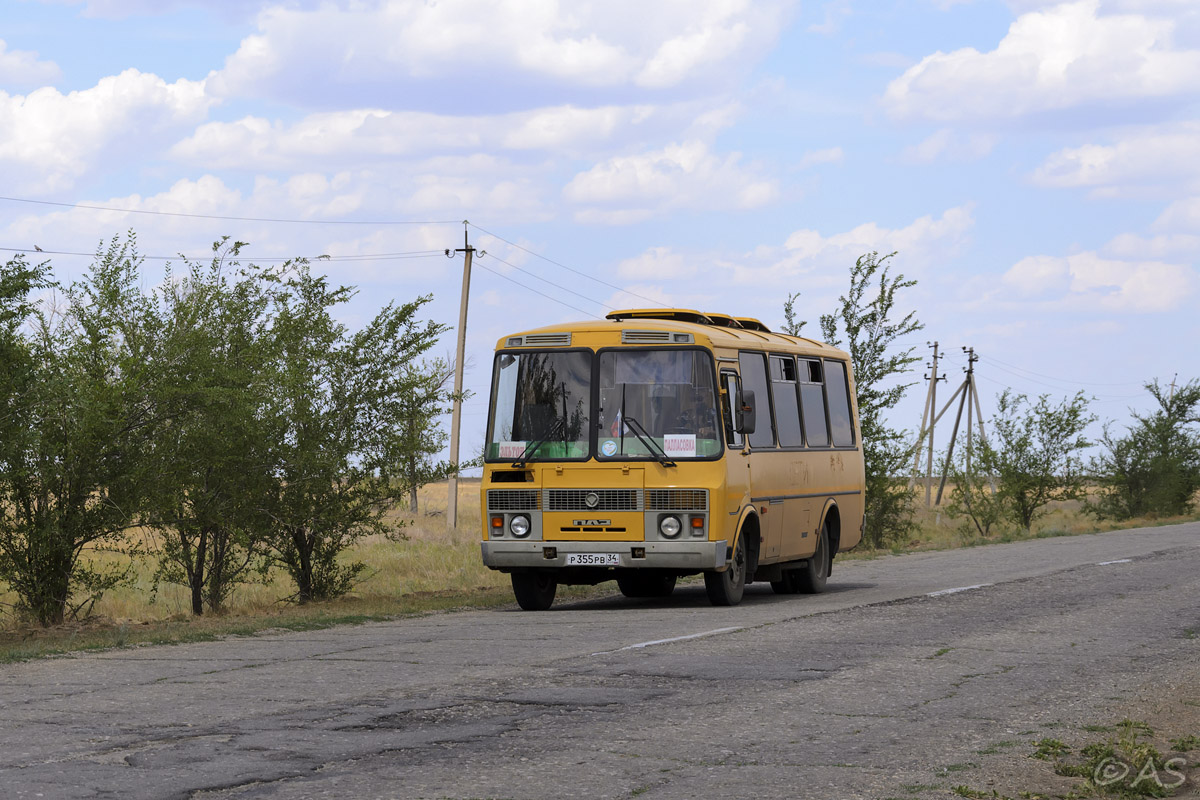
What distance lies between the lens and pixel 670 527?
1571cm

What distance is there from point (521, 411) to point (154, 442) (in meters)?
4.07

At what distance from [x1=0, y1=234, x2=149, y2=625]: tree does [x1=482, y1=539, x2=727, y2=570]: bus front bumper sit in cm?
409

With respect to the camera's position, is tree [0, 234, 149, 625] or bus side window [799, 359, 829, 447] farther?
bus side window [799, 359, 829, 447]

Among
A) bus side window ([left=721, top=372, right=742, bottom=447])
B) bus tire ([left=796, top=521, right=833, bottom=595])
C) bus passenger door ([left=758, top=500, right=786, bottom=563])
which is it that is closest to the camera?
bus side window ([left=721, top=372, right=742, bottom=447])

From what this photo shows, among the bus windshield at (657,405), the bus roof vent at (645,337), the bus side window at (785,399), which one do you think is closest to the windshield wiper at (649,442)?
the bus windshield at (657,405)

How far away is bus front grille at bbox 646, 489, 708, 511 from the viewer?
1567 centimetres

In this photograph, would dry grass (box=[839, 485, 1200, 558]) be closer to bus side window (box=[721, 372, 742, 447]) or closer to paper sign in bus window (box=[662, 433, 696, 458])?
bus side window (box=[721, 372, 742, 447])

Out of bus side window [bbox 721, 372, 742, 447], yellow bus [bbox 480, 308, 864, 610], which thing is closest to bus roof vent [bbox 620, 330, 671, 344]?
yellow bus [bbox 480, 308, 864, 610]

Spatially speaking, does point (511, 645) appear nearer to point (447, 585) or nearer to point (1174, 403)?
point (447, 585)

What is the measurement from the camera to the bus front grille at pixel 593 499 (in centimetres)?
1586

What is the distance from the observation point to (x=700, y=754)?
24.0 feet

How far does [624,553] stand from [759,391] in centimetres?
301

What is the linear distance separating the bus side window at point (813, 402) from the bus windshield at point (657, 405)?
3229mm

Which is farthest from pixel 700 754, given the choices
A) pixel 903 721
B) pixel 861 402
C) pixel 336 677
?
pixel 861 402
